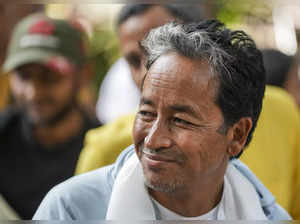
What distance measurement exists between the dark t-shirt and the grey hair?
369mm

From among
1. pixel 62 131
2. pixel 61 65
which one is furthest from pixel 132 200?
pixel 61 65

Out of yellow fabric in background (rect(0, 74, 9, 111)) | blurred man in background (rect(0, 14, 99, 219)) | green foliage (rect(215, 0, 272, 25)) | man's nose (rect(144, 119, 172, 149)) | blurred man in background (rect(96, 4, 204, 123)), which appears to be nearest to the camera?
man's nose (rect(144, 119, 172, 149))

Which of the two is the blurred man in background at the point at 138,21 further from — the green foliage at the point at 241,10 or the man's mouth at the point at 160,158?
the man's mouth at the point at 160,158

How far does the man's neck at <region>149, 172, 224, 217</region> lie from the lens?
1009 mm

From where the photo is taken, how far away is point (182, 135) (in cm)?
93

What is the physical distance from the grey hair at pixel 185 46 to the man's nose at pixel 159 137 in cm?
13

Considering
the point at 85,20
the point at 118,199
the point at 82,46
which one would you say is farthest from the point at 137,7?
the point at 118,199

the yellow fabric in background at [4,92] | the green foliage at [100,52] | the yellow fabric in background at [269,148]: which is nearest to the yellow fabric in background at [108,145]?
the yellow fabric in background at [269,148]

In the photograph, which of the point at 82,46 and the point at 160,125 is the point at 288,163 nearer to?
the point at 160,125

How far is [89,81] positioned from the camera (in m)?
1.77

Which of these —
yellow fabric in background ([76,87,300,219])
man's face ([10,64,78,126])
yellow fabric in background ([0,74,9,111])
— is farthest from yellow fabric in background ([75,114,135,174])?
yellow fabric in background ([0,74,9,111])

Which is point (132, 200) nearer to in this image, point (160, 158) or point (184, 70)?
point (160, 158)

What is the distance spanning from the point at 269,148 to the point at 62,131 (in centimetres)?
55

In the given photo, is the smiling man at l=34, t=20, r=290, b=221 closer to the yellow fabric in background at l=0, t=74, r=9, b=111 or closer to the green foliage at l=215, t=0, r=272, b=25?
the green foliage at l=215, t=0, r=272, b=25
